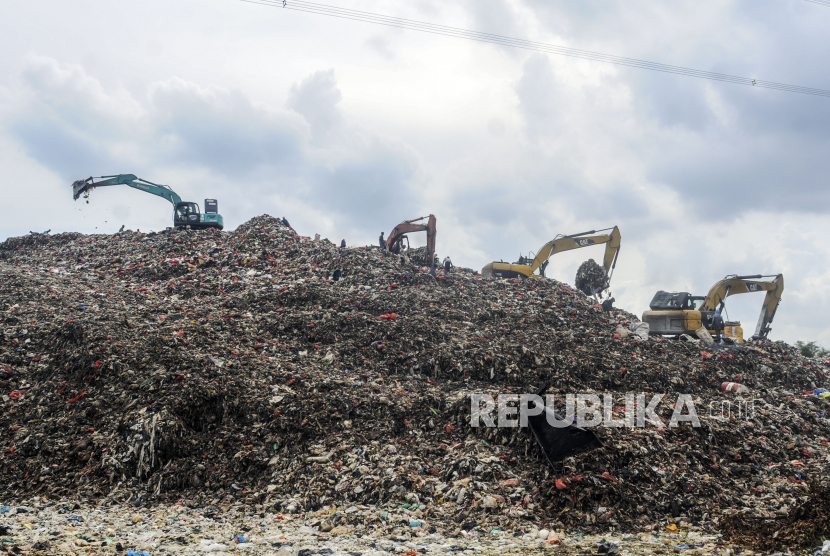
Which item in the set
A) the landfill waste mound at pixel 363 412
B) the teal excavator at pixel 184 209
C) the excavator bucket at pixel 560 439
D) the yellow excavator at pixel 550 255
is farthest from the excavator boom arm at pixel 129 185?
the excavator bucket at pixel 560 439

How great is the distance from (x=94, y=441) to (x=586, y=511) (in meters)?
6.39

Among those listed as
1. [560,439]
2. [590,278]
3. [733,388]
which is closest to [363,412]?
[560,439]

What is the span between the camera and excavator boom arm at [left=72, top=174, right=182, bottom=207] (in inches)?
811

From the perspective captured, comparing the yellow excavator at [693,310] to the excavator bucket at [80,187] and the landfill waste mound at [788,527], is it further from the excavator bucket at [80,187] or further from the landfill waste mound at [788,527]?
the excavator bucket at [80,187]

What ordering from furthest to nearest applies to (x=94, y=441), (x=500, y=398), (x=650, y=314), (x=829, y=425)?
(x=650, y=314) → (x=829, y=425) → (x=500, y=398) → (x=94, y=441)

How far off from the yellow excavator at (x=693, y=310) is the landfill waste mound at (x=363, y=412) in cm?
158

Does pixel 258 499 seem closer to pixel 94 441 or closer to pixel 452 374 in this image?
pixel 94 441

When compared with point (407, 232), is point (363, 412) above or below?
below

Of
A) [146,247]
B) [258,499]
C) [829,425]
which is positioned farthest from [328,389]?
[146,247]

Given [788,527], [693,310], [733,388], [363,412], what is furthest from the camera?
[693,310]

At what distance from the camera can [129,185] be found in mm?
21344

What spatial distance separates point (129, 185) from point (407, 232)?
38.7ft

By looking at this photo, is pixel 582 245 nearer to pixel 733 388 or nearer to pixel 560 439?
pixel 733 388

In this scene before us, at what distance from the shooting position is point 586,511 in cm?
590
